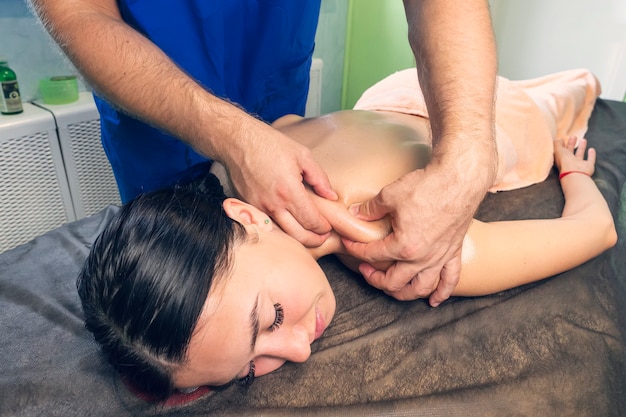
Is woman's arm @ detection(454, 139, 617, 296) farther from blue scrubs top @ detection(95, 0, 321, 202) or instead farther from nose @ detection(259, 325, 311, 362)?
blue scrubs top @ detection(95, 0, 321, 202)

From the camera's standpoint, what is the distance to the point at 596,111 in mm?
1912

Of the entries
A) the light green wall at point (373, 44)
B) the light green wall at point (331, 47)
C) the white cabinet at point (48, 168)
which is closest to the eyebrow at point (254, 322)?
the white cabinet at point (48, 168)

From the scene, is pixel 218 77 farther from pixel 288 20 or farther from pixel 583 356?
pixel 583 356

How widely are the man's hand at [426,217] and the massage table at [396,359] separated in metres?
0.13

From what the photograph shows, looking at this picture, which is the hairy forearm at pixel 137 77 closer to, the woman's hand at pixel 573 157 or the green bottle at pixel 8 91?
the green bottle at pixel 8 91

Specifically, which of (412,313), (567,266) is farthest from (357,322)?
(567,266)

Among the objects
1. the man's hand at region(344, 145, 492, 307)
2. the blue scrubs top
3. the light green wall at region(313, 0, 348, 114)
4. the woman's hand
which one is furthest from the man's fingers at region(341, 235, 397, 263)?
the light green wall at region(313, 0, 348, 114)

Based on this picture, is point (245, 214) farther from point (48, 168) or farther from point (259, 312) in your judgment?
point (48, 168)

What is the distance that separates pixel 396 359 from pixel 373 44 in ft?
7.69

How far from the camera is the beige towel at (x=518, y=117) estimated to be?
1.43m

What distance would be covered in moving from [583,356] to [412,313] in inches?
13.2

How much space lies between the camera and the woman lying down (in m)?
0.75

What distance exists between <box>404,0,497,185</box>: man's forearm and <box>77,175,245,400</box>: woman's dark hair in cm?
46

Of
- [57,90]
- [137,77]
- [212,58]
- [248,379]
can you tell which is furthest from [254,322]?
[57,90]
